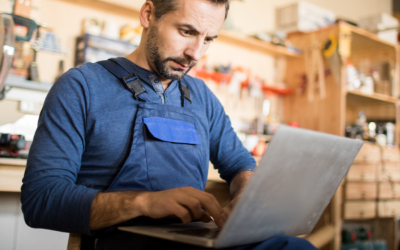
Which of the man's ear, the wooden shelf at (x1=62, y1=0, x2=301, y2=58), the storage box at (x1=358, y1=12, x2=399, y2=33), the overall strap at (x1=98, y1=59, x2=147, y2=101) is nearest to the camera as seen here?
the overall strap at (x1=98, y1=59, x2=147, y2=101)

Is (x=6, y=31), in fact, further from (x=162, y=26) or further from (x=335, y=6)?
(x=335, y=6)

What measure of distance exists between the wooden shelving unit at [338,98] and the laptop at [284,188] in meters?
1.89

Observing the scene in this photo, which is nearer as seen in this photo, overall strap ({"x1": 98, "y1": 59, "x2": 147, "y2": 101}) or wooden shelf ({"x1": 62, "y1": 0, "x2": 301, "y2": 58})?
overall strap ({"x1": 98, "y1": 59, "x2": 147, "y2": 101})

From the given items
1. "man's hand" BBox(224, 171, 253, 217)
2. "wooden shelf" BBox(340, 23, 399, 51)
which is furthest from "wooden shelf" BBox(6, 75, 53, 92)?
"wooden shelf" BBox(340, 23, 399, 51)

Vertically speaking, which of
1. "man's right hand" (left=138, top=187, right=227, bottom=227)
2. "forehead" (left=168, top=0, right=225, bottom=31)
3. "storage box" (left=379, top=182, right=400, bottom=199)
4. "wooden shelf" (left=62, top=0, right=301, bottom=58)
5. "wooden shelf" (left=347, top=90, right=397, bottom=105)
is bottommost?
"storage box" (left=379, top=182, right=400, bottom=199)

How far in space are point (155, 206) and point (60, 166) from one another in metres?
0.24

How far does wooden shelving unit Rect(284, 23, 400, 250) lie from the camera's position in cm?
269

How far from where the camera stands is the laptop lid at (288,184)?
552 millimetres

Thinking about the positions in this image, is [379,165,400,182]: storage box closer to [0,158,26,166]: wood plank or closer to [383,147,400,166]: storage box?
[383,147,400,166]: storage box

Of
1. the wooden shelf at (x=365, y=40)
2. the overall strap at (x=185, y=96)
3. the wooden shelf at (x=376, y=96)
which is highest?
the wooden shelf at (x=365, y=40)

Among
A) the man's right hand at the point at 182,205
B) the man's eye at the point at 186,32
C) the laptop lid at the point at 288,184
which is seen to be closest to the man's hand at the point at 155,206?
the man's right hand at the point at 182,205

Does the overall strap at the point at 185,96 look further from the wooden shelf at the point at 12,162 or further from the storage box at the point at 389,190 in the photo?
the storage box at the point at 389,190

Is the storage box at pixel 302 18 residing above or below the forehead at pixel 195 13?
above

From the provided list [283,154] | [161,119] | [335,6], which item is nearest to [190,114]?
[161,119]
